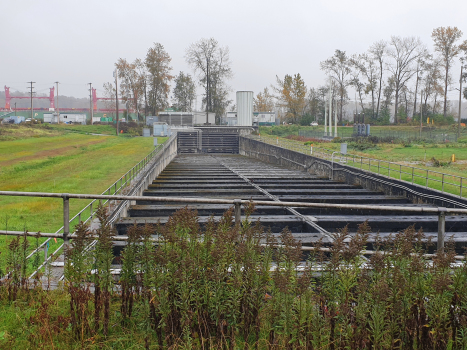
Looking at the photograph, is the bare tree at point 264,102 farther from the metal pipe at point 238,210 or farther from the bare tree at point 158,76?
the metal pipe at point 238,210

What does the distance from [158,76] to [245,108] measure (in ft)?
70.6

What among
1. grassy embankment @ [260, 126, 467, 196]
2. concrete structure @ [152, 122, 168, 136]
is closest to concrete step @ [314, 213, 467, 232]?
grassy embankment @ [260, 126, 467, 196]

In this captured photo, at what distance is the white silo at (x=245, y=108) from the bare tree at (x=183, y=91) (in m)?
26.3

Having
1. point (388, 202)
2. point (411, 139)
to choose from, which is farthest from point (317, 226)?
point (411, 139)

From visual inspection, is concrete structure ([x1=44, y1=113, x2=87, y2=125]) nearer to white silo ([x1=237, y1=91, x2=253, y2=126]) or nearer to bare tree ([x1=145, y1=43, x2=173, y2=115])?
bare tree ([x1=145, y1=43, x2=173, y2=115])

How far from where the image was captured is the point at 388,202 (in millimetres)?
18422

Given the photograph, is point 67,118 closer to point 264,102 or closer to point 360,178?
point 264,102

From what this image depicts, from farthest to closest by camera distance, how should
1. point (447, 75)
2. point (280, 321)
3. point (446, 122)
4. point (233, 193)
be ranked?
point (447, 75), point (446, 122), point (233, 193), point (280, 321)

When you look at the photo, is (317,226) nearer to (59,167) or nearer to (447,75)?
(59,167)

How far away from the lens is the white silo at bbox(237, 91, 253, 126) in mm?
70812

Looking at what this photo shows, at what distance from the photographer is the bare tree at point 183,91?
314ft

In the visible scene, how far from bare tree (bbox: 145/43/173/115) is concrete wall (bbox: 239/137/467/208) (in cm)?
4401

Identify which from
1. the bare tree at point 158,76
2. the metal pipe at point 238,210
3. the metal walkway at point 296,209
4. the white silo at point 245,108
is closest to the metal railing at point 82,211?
the metal walkway at point 296,209

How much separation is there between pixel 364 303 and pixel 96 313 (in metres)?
2.24
